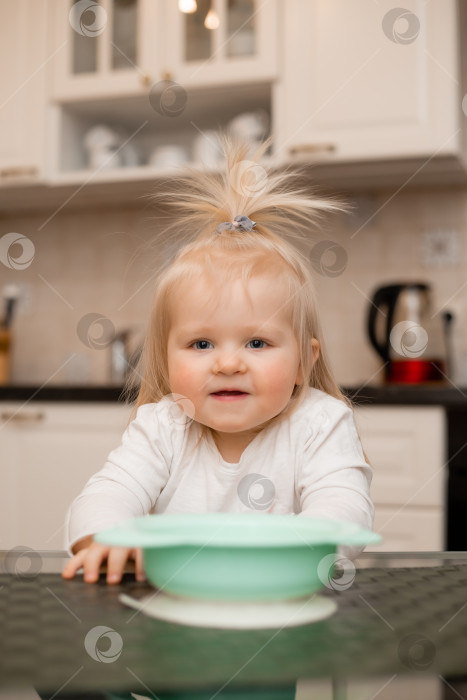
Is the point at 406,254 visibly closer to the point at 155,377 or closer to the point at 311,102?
the point at 311,102

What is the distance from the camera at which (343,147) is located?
2191 mm

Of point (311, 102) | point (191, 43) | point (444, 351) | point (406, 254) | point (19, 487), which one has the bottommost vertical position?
point (19, 487)

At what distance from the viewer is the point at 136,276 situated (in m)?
2.77

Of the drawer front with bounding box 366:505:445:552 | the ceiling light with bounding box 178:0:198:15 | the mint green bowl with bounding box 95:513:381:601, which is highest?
the ceiling light with bounding box 178:0:198:15

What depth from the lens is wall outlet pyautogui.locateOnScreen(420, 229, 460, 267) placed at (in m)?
2.46

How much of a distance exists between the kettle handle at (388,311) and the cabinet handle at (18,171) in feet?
3.73

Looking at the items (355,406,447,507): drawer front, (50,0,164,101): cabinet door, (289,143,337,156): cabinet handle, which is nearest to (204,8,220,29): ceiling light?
(50,0,164,101): cabinet door

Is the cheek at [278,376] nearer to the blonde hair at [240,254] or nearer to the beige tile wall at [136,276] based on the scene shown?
the blonde hair at [240,254]

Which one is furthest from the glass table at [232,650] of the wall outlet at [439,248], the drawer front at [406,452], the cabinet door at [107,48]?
the cabinet door at [107,48]

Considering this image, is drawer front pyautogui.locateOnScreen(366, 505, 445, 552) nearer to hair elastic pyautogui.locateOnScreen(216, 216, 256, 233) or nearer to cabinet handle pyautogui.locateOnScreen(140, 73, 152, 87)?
hair elastic pyautogui.locateOnScreen(216, 216, 256, 233)

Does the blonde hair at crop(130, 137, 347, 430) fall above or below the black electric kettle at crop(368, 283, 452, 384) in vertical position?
above

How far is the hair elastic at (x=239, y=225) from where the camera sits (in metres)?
0.92

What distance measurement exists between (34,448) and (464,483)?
1.17 metres

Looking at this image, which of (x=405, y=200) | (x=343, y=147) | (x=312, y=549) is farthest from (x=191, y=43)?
(x=312, y=549)
